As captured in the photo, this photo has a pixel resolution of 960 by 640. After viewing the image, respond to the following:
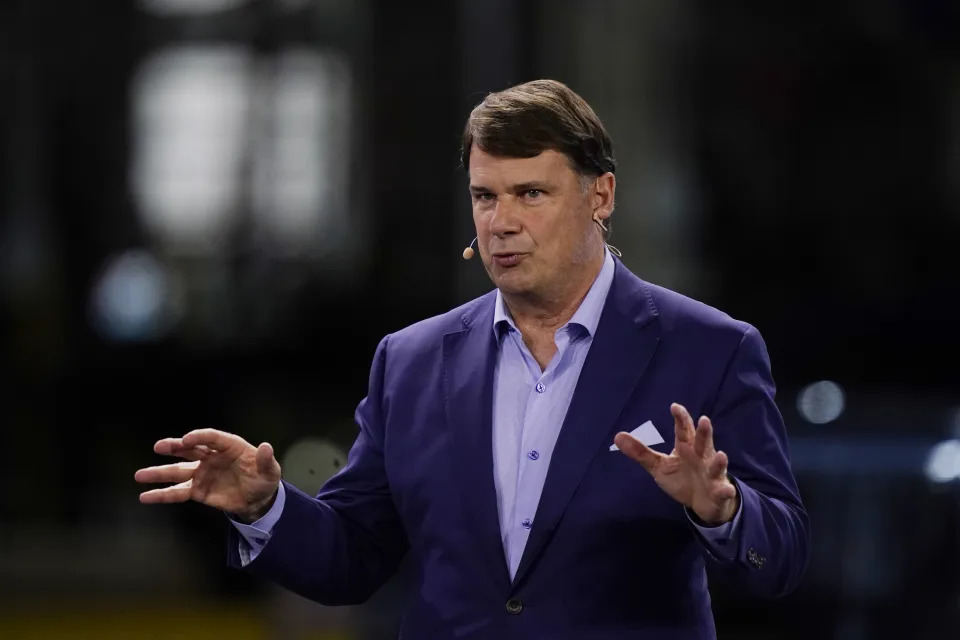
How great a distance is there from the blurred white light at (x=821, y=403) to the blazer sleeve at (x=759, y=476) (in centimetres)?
184

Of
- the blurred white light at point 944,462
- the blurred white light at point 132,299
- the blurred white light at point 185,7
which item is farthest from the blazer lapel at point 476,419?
the blurred white light at point 185,7

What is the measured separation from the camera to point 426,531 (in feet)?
Result: 7.88

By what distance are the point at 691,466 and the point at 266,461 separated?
2.27ft

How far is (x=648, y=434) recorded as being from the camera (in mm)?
2281

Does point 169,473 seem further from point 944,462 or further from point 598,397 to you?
point 944,462

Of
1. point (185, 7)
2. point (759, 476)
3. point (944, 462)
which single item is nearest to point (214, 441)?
Answer: point (759, 476)

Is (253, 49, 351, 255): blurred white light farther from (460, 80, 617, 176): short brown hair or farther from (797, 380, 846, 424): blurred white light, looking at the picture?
(460, 80, 617, 176): short brown hair

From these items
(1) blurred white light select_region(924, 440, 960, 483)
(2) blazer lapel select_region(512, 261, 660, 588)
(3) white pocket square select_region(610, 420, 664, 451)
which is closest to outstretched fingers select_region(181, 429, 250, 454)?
(2) blazer lapel select_region(512, 261, 660, 588)

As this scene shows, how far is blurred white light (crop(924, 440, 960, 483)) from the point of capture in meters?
3.77

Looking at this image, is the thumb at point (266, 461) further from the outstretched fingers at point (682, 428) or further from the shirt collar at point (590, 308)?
the outstretched fingers at point (682, 428)

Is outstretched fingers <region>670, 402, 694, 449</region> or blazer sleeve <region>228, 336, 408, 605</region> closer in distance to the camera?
outstretched fingers <region>670, 402, 694, 449</region>

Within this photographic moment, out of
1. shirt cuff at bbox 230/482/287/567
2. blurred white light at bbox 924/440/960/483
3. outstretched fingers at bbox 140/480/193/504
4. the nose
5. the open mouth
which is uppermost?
the nose

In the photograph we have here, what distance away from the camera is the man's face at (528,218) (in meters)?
2.37

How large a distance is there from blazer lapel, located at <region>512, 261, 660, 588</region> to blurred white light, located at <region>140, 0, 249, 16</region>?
27.7ft
